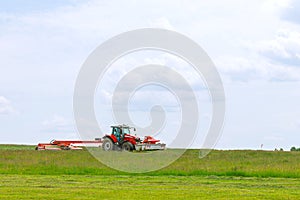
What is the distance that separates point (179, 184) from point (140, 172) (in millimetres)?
5812

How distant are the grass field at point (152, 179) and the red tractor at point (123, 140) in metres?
6.78

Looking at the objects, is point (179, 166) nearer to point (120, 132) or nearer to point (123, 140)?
→ point (123, 140)

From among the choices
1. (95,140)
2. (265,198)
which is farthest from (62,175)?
(95,140)

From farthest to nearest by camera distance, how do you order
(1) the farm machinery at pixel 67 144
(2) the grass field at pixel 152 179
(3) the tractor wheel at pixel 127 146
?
(1) the farm machinery at pixel 67 144 < (3) the tractor wheel at pixel 127 146 < (2) the grass field at pixel 152 179

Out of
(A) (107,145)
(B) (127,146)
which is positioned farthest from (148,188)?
(A) (107,145)

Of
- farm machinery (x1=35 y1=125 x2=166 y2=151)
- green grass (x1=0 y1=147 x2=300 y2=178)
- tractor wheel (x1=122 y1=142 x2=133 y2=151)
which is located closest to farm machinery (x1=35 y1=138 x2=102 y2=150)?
farm machinery (x1=35 y1=125 x2=166 y2=151)

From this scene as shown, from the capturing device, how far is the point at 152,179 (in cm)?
2698

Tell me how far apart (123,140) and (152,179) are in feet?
65.0

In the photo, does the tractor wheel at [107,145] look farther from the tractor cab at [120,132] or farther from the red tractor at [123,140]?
the tractor cab at [120,132]

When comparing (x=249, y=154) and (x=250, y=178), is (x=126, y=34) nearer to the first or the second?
(x=250, y=178)

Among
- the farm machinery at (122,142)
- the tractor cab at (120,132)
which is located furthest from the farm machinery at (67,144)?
the tractor cab at (120,132)

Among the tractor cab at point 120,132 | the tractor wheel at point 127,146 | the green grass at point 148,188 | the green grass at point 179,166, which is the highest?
the tractor cab at point 120,132

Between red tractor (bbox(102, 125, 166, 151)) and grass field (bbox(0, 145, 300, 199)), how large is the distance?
6784 mm

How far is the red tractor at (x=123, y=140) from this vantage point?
1809 inches
